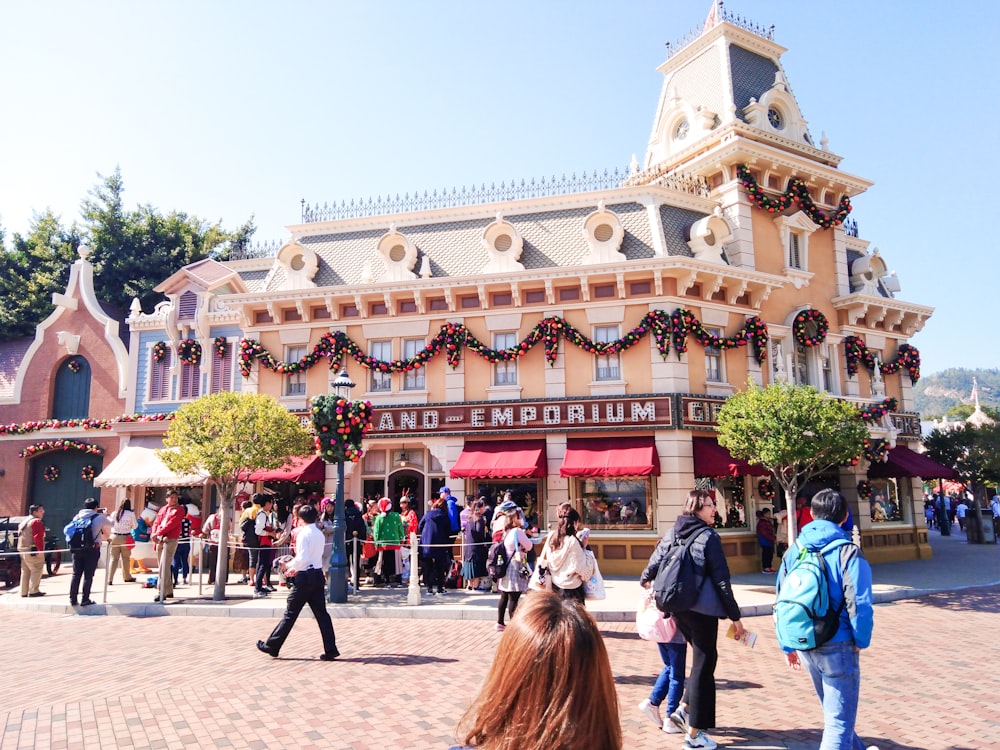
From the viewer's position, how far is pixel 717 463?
16.9 meters

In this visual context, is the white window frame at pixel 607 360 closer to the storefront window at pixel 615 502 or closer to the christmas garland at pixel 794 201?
the storefront window at pixel 615 502

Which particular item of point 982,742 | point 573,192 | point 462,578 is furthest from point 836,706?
point 573,192

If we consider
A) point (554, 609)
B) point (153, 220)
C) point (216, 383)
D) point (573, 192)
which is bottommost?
point (554, 609)

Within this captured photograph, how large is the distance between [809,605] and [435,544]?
1033 centimetres

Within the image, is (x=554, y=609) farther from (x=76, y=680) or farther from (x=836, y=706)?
(x=76, y=680)

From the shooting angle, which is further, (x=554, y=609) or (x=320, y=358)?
(x=320, y=358)

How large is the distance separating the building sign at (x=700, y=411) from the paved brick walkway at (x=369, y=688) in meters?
6.37

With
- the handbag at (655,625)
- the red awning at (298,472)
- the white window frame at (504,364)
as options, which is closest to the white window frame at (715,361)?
the white window frame at (504,364)

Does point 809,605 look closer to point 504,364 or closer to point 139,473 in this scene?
point 504,364

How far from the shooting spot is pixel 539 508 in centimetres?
1798

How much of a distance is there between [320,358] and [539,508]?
7.21 m

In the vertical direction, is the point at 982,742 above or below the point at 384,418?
below

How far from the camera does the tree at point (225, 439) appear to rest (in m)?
→ 14.7

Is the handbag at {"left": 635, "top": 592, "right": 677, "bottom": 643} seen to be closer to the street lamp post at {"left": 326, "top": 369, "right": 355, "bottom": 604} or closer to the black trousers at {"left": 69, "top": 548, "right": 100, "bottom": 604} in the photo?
the street lamp post at {"left": 326, "top": 369, "right": 355, "bottom": 604}
